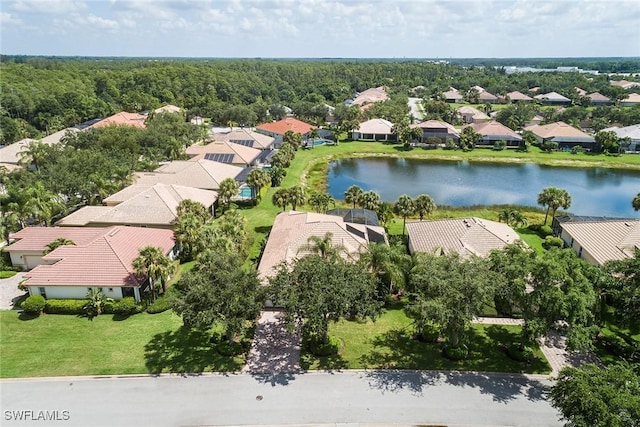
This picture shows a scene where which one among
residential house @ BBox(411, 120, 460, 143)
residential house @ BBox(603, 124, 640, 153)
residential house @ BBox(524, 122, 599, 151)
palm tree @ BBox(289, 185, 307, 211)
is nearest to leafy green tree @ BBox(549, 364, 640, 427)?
palm tree @ BBox(289, 185, 307, 211)

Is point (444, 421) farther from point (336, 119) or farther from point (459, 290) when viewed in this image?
point (336, 119)

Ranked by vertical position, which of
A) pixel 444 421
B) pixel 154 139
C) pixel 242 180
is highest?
pixel 154 139

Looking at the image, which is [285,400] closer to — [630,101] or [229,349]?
[229,349]

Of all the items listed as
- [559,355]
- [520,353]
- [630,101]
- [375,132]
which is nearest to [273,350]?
[520,353]

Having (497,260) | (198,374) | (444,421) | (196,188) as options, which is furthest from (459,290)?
(196,188)

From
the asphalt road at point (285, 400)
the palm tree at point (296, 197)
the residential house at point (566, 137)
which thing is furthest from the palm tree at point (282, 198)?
the residential house at point (566, 137)

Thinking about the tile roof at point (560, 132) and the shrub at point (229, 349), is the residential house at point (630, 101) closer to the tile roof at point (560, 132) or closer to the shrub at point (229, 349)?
the tile roof at point (560, 132)

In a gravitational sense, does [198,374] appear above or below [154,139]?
below
